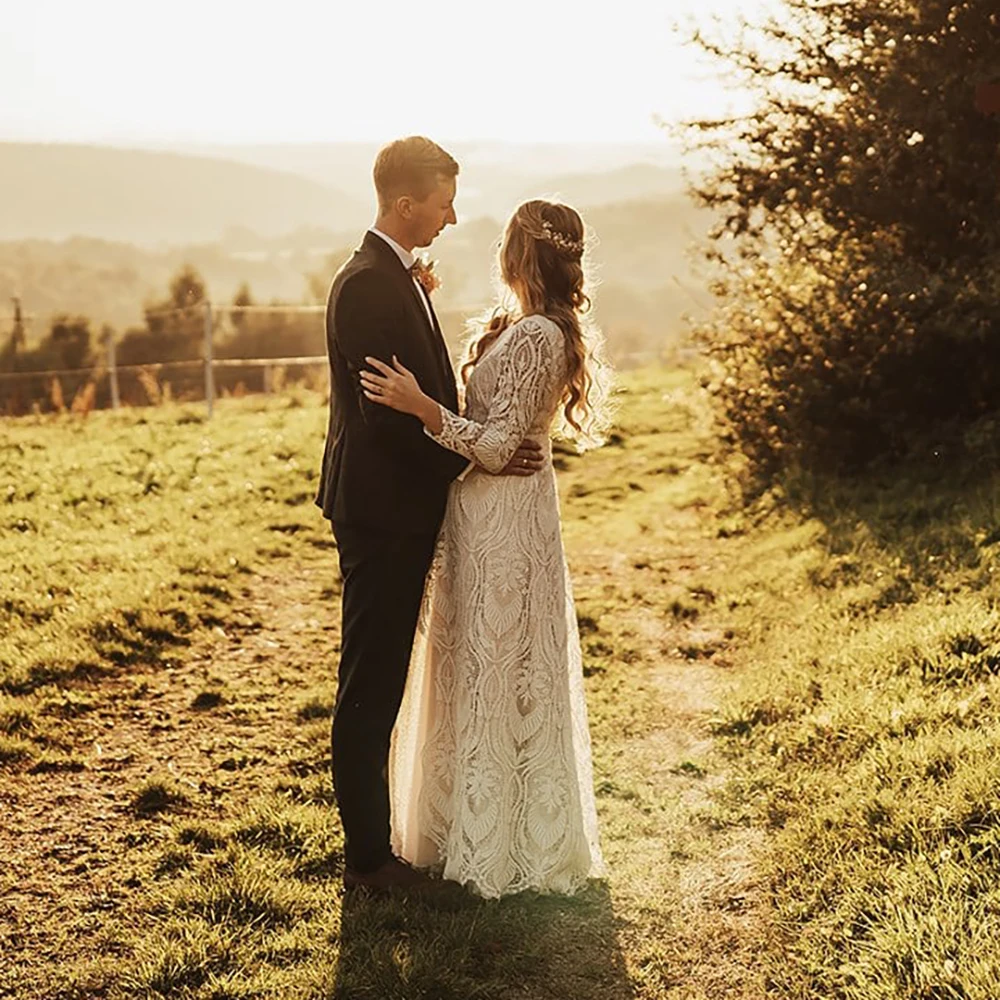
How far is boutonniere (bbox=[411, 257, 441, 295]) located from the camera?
3.95 metres

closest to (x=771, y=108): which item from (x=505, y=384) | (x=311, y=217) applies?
(x=505, y=384)

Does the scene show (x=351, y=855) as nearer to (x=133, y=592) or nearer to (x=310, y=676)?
(x=310, y=676)

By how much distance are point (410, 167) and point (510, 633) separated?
1.57 meters

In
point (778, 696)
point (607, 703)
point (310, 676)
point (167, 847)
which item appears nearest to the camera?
point (167, 847)

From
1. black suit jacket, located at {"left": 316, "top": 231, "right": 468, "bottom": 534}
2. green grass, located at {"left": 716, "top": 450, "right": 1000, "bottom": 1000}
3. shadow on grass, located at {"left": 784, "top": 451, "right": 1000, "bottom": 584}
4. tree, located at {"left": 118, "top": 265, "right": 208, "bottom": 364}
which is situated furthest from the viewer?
tree, located at {"left": 118, "top": 265, "right": 208, "bottom": 364}

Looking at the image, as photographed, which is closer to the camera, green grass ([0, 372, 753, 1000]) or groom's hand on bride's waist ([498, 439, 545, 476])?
green grass ([0, 372, 753, 1000])

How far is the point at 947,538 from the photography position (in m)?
7.36

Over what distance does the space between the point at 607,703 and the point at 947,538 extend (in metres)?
2.56

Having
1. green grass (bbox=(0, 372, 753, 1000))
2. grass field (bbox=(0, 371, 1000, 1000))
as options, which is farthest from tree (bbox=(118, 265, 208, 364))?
grass field (bbox=(0, 371, 1000, 1000))

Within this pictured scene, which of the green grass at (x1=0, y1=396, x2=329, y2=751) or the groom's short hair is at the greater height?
the groom's short hair

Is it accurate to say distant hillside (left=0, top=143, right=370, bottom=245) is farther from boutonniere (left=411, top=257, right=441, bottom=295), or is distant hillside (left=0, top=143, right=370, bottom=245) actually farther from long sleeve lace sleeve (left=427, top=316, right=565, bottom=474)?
long sleeve lace sleeve (left=427, top=316, right=565, bottom=474)

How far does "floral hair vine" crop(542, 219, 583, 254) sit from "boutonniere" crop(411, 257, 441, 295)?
43 cm

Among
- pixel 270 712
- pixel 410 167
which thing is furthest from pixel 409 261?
pixel 270 712

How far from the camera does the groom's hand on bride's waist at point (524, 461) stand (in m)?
3.98
